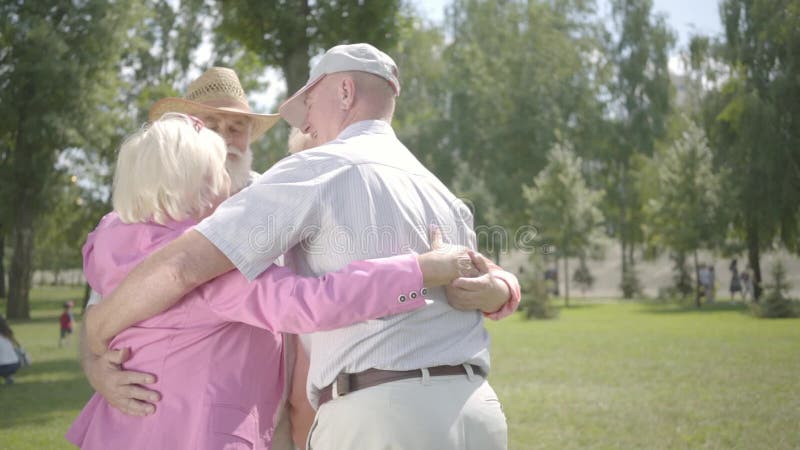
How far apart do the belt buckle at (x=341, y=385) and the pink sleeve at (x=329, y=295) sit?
176 mm

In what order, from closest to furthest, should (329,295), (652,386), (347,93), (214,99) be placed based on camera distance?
(329,295)
(347,93)
(214,99)
(652,386)

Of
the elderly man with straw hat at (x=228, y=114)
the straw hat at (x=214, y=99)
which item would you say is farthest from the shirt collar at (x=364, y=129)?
the straw hat at (x=214, y=99)

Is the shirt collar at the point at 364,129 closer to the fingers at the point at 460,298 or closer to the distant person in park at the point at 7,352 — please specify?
the fingers at the point at 460,298

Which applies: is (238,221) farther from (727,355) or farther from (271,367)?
(727,355)

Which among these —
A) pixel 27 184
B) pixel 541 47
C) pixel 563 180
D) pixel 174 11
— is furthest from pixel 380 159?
pixel 541 47

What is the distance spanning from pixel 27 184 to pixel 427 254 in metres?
29.7

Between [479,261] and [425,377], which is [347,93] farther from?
[425,377]

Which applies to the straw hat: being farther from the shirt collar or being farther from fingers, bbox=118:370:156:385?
fingers, bbox=118:370:156:385

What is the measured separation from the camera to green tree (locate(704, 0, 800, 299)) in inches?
848

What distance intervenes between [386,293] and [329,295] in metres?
0.17

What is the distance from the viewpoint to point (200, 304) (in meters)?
2.49

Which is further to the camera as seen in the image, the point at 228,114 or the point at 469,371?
the point at 228,114

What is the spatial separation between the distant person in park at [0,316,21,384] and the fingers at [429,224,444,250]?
35.9ft

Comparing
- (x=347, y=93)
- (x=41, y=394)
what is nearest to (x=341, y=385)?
(x=347, y=93)
